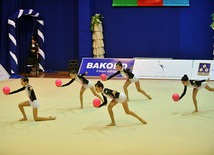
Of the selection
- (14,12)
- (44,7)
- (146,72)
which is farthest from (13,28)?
(146,72)

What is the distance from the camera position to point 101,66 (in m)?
14.3

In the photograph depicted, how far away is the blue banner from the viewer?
1405 centimetres

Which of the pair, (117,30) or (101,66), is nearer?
(101,66)

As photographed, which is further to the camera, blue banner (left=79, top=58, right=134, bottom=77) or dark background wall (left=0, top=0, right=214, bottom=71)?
dark background wall (left=0, top=0, right=214, bottom=71)

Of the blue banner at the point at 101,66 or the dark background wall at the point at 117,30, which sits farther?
the dark background wall at the point at 117,30

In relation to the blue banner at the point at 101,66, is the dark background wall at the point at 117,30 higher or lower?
higher

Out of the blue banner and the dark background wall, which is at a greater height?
the dark background wall

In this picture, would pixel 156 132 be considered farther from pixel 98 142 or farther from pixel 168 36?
pixel 168 36

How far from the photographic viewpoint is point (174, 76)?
1320 centimetres

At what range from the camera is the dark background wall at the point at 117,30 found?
15.6 metres

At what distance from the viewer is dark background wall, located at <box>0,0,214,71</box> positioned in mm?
15562

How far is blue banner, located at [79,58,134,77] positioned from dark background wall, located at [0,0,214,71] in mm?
1525

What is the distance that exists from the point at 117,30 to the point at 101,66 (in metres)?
3.04

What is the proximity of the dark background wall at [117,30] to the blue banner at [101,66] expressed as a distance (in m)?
1.53
